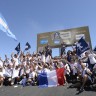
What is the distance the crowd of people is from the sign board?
467 inches

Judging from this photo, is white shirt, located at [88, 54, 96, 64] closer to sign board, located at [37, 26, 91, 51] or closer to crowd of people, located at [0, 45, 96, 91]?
crowd of people, located at [0, 45, 96, 91]

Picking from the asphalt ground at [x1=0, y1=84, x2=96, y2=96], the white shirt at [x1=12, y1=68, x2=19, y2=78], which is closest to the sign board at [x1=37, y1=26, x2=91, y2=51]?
the white shirt at [x1=12, y1=68, x2=19, y2=78]

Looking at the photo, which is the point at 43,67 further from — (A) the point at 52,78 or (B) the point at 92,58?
(B) the point at 92,58

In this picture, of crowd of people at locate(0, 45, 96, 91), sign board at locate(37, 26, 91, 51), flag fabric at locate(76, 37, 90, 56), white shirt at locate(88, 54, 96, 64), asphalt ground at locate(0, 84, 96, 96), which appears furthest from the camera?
sign board at locate(37, 26, 91, 51)

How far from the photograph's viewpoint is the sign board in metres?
27.7

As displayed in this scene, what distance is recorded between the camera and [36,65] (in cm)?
1448

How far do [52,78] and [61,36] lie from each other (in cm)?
1582

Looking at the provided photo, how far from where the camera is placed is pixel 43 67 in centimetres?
1391

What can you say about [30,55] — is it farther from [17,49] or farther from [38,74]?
[38,74]

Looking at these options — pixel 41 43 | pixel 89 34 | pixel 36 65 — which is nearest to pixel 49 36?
pixel 41 43

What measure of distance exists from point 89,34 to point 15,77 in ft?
48.7

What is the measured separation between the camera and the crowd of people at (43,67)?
11.5m

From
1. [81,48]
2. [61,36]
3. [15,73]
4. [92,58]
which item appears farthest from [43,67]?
[61,36]

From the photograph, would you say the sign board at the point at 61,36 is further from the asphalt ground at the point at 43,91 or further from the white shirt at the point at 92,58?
the asphalt ground at the point at 43,91
